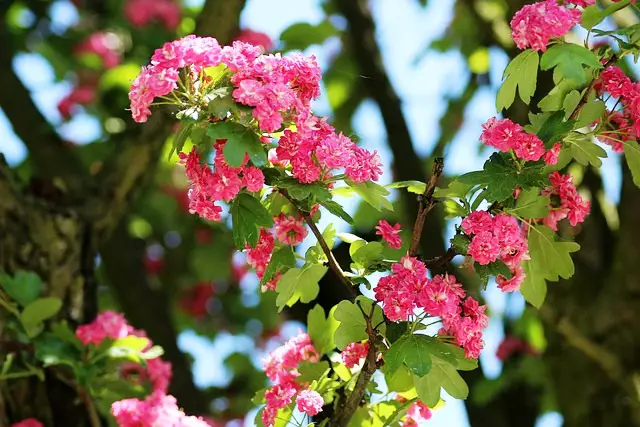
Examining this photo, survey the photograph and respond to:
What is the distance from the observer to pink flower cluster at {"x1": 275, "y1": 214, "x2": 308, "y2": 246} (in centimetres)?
208

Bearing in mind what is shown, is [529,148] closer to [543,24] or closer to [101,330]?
[543,24]

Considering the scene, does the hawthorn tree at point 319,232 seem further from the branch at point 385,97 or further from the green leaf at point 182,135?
the branch at point 385,97

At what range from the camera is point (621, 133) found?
82.3 inches

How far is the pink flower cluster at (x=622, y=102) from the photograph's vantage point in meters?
2.05

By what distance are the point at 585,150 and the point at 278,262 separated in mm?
729

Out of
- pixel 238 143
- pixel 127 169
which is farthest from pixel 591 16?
pixel 127 169

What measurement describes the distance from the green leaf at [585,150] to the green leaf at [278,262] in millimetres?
655

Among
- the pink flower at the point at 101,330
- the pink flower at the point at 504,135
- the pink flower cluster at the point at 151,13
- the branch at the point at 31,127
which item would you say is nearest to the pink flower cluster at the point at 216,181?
the pink flower at the point at 504,135

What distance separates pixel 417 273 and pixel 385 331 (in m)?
0.15

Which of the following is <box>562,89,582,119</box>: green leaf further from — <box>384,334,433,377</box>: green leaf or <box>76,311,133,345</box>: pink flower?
<box>76,311,133,345</box>: pink flower

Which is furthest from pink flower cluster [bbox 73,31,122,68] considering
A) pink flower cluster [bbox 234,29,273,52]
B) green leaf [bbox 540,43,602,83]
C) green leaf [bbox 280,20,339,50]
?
green leaf [bbox 540,43,602,83]

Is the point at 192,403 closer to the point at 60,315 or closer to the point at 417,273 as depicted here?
the point at 60,315

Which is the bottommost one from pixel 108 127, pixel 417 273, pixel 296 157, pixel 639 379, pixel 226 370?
pixel 226 370

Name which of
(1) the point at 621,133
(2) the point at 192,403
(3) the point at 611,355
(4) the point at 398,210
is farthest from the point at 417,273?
(4) the point at 398,210
